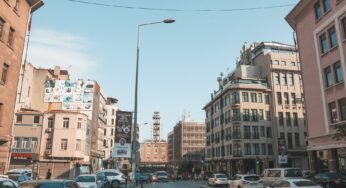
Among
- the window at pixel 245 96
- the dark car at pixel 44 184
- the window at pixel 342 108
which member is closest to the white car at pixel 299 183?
the window at pixel 342 108

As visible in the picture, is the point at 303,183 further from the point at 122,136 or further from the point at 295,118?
the point at 295,118

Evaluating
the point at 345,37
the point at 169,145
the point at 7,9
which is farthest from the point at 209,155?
the point at 169,145

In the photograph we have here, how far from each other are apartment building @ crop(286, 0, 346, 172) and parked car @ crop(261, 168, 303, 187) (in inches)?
169

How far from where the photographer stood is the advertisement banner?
1614cm

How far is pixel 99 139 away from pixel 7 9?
44313 mm

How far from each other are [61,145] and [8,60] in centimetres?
2466

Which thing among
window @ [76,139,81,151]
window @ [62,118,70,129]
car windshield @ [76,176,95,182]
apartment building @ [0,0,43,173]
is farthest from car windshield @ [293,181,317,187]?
window @ [62,118,70,129]

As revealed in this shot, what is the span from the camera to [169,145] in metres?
153

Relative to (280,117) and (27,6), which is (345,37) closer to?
(27,6)

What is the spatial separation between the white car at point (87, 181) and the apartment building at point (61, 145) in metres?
23.5

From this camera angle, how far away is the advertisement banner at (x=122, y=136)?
1614 cm

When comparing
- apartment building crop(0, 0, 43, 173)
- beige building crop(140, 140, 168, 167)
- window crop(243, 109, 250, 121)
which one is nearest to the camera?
apartment building crop(0, 0, 43, 173)

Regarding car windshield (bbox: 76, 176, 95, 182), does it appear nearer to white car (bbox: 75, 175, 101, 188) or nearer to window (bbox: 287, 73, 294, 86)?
white car (bbox: 75, 175, 101, 188)

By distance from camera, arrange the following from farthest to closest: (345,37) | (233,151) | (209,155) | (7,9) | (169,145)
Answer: (169,145) < (209,155) < (233,151) < (345,37) < (7,9)
